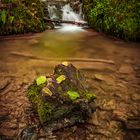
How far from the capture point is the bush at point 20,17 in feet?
30.2

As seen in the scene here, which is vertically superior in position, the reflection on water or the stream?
the reflection on water

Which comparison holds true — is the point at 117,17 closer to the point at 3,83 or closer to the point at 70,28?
the point at 70,28

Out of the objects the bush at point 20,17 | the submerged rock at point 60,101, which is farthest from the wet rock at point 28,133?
the bush at point 20,17

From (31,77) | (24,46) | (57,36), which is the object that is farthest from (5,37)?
(31,77)

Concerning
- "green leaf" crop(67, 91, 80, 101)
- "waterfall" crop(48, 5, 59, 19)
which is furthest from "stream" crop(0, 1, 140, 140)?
"waterfall" crop(48, 5, 59, 19)

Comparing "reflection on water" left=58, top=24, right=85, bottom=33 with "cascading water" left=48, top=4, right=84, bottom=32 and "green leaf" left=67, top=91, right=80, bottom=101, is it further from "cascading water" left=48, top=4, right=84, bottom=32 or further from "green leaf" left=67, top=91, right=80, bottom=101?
"green leaf" left=67, top=91, right=80, bottom=101

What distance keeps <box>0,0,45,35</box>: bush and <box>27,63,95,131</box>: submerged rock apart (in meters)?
4.75

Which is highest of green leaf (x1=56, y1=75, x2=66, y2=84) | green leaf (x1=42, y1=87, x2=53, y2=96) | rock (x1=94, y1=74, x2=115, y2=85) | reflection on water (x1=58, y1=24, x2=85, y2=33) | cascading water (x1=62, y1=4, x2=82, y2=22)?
cascading water (x1=62, y1=4, x2=82, y2=22)

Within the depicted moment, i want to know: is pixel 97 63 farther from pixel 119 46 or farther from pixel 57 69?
pixel 57 69

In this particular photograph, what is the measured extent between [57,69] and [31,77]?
1.39 metres

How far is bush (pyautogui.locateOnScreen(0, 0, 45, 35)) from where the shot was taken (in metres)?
9.20

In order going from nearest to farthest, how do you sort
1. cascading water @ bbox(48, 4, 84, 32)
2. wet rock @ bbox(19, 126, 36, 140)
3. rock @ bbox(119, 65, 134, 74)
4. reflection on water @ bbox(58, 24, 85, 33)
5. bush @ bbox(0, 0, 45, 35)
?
wet rock @ bbox(19, 126, 36, 140) < rock @ bbox(119, 65, 134, 74) < bush @ bbox(0, 0, 45, 35) < reflection on water @ bbox(58, 24, 85, 33) < cascading water @ bbox(48, 4, 84, 32)

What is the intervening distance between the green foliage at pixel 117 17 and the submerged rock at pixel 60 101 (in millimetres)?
4646

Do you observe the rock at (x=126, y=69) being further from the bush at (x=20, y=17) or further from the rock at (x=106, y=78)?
the bush at (x=20, y=17)
